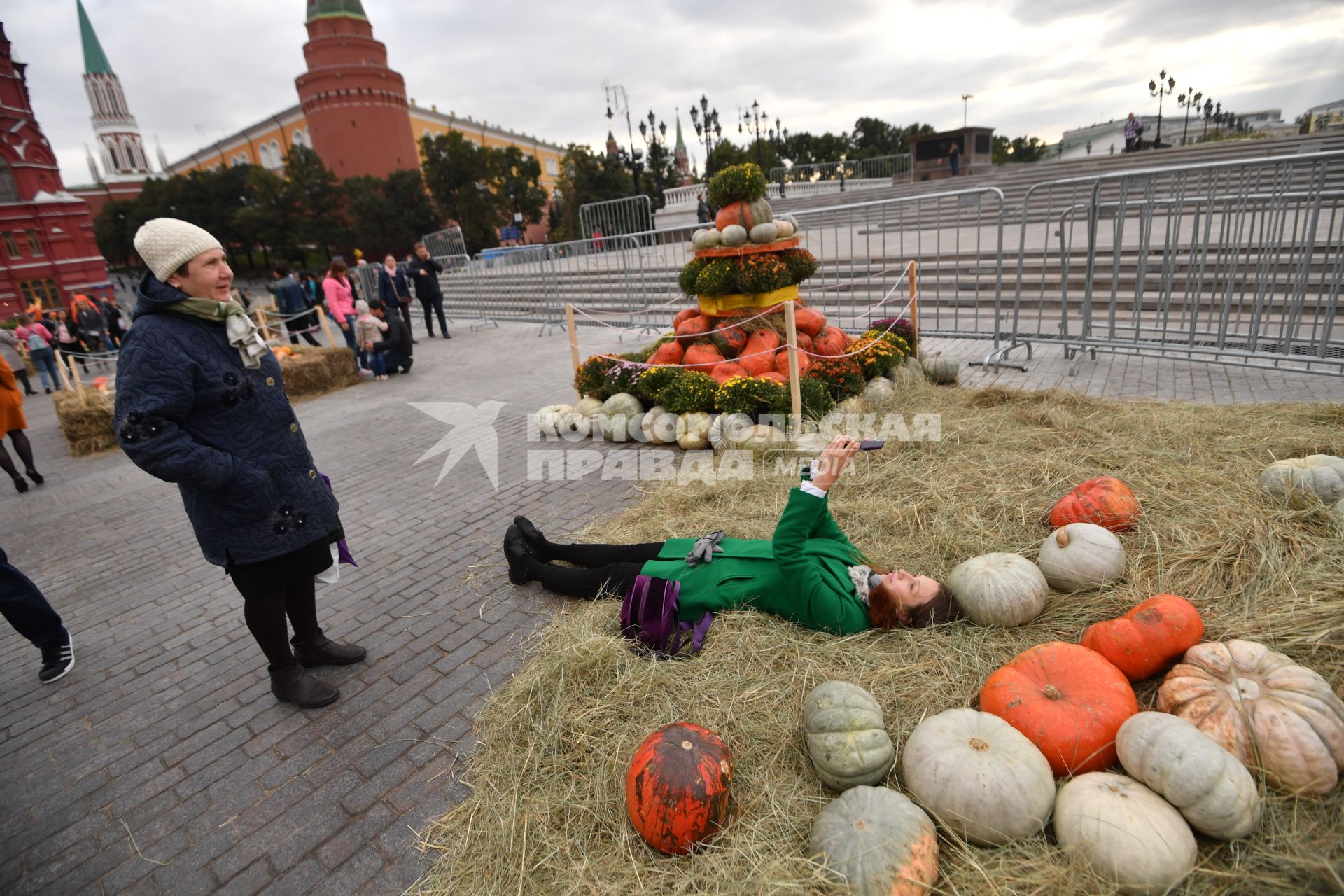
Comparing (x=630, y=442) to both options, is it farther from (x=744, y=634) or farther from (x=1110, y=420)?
(x=1110, y=420)

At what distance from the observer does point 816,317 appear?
22.5ft

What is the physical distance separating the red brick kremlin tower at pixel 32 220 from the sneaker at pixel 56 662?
45.6m

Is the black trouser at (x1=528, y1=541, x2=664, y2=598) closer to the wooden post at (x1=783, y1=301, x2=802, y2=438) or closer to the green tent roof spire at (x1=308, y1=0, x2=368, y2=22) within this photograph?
the wooden post at (x1=783, y1=301, x2=802, y2=438)

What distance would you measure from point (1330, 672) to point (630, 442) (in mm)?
5379

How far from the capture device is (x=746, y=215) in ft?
22.5

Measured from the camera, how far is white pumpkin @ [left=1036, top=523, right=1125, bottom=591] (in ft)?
10.5

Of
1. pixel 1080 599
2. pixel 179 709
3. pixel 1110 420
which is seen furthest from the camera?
pixel 1110 420

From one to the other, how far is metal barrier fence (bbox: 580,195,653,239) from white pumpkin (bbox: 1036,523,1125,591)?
52.6 ft

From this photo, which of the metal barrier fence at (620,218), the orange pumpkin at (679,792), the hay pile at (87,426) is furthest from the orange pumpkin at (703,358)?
the metal barrier fence at (620,218)

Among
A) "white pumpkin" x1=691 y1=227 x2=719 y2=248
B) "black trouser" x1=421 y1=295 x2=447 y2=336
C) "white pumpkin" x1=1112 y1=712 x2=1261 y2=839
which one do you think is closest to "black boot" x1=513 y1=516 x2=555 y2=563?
"white pumpkin" x1=1112 y1=712 x2=1261 y2=839

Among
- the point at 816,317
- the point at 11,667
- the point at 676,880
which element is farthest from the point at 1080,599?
the point at 11,667

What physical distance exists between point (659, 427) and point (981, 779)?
4.76 metres

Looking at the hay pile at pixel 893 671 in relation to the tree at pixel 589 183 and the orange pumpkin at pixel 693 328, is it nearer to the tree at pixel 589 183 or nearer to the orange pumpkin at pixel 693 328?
the orange pumpkin at pixel 693 328

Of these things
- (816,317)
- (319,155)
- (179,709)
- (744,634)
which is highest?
(319,155)
